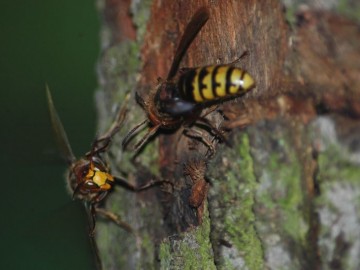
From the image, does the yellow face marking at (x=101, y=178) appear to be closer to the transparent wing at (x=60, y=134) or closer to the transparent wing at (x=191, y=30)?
the transparent wing at (x=60, y=134)

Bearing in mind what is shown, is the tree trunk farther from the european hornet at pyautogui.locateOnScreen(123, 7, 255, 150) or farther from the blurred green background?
the blurred green background

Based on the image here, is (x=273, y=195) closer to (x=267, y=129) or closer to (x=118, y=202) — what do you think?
(x=267, y=129)

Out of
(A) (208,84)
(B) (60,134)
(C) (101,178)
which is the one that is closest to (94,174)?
(C) (101,178)

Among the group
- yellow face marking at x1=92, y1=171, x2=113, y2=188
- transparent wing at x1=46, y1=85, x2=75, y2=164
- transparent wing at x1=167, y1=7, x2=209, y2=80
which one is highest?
transparent wing at x1=167, y1=7, x2=209, y2=80

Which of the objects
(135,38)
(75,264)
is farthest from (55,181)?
(135,38)

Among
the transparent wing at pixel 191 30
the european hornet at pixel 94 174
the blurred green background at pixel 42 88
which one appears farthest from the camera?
the blurred green background at pixel 42 88

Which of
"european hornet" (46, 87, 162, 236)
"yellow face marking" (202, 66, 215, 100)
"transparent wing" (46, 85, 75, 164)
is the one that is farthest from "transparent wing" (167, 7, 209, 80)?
"transparent wing" (46, 85, 75, 164)

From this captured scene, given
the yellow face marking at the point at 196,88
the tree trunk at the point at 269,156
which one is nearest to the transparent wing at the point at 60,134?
the tree trunk at the point at 269,156
